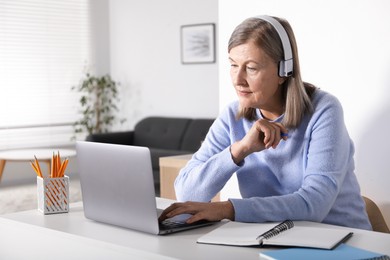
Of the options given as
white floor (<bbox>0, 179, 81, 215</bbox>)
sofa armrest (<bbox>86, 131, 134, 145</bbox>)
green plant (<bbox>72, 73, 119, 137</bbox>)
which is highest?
green plant (<bbox>72, 73, 119, 137</bbox>)

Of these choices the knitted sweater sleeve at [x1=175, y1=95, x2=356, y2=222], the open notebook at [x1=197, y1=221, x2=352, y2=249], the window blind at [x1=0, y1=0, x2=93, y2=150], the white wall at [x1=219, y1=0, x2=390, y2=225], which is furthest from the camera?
the window blind at [x1=0, y1=0, x2=93, y2=150]

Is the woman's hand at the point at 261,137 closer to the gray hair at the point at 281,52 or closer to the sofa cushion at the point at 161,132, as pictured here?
the gray hair at the point at 281,52

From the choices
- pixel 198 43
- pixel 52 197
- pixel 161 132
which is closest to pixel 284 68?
pixel 52 197

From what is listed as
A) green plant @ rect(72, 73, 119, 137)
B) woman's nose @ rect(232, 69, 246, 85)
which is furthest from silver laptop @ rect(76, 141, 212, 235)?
green plant @ rect(72, 73, 119, 137)

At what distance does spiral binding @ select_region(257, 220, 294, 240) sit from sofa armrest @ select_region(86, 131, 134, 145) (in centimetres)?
512

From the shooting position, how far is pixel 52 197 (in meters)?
1.94

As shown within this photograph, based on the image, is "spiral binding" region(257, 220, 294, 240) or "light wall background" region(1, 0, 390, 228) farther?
"light wall background" region(1, 0, 390, 228)

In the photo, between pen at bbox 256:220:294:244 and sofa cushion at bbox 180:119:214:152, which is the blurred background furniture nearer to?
pen at bbox 256:220:294:244

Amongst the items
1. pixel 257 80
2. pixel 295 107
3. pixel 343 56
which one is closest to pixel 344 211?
pixel 295 107

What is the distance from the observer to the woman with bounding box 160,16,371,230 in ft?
6.09

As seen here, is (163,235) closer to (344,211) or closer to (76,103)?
(344,211)

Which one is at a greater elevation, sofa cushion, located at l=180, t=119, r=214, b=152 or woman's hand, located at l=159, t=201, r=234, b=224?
woman's hand, located at l=159, t=201, r=234, b=224

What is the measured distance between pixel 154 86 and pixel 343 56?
502 cm

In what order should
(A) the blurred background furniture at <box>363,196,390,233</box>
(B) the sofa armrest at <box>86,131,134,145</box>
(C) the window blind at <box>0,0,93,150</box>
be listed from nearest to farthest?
1. (A) the blurred background furniture at <box>363,196,390,233</box>
2. (B) the sofa armrest at <box>86,131,134,145</box>
3. (C) the window blind at <box>0,0,93,150</box>
